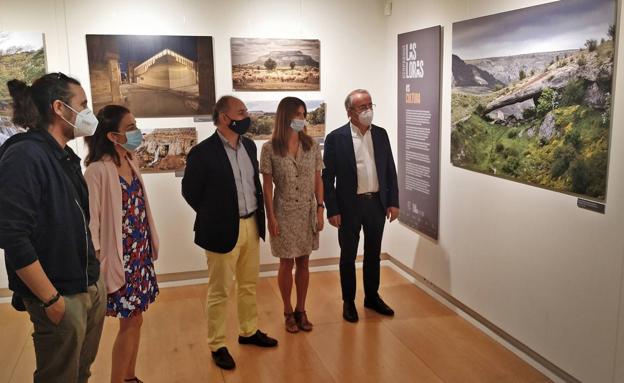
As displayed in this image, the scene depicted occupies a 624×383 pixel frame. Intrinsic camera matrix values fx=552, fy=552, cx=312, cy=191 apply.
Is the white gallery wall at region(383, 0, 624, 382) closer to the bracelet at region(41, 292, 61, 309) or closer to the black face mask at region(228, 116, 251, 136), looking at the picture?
the black face mask at region(228, 116, 251, 136)

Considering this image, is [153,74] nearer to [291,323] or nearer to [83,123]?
[291,323]

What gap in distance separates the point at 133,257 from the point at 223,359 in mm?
1047

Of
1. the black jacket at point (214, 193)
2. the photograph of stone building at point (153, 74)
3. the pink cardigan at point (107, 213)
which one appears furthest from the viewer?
the photograph of stone building at point (153, 74)

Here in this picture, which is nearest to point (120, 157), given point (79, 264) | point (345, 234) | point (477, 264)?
point (79, 264)

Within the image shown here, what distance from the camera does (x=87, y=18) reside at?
183 inches

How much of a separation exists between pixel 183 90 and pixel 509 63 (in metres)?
2.78

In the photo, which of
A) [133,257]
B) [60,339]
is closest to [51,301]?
[60,339]

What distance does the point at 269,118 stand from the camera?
5199mm

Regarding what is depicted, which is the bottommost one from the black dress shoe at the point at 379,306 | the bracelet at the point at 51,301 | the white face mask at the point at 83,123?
the black dress shoe at the point at 379,306

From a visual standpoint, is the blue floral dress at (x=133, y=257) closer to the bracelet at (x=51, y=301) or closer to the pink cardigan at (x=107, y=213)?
the pink cardigan at (x=107, y=213)

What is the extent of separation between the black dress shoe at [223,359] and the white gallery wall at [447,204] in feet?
5.67

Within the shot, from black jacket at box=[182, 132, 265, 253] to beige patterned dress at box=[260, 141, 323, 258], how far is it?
0.45 metres

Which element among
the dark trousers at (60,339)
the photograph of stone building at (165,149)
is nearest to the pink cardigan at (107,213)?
the dark trousers at (60,339)

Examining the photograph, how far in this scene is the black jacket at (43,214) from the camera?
193 cm
